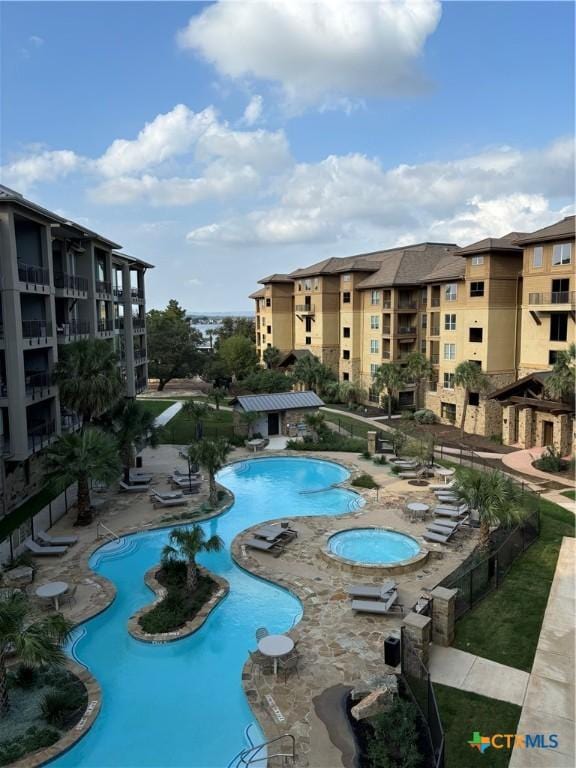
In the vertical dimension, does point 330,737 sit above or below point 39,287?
below

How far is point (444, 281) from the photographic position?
44.5 metres

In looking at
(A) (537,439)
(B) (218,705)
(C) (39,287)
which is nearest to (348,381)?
(A) (537,439)

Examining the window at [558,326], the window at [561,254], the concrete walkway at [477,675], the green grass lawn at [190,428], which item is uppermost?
the window at [561,254]

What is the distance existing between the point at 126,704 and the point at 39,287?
1958 centimetres

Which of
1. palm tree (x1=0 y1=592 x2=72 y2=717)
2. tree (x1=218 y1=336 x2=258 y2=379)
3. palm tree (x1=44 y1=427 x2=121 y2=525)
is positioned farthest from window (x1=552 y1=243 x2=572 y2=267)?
tree (x1=218 y1=336 x2=258 y2=379)

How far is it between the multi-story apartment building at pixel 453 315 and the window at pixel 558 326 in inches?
2.7

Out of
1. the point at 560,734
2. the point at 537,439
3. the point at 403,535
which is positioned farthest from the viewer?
the point at 537,439

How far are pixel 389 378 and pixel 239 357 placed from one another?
23097 mm

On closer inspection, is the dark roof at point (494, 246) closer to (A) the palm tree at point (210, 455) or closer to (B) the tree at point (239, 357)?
(A) the palm tree at point (210, 455)

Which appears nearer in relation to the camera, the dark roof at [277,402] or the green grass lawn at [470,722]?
the green grass lawn at [470,722]

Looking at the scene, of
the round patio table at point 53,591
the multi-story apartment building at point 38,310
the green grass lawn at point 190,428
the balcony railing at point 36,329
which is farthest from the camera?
the green grass lawn at point 190,428

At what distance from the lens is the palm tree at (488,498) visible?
1798 centimetres

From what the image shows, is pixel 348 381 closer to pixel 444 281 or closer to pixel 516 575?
pixel 444 281

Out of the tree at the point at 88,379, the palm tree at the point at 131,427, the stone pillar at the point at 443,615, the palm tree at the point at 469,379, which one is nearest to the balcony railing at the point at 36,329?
the tree at the point at 88,379
